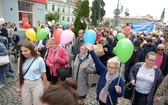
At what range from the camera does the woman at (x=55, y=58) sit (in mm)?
3957

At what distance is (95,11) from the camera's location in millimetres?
52219

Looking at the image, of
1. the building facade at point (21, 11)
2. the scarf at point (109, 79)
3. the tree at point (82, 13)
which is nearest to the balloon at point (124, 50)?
the scarf at point (109, 79)

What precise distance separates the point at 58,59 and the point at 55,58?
0.08 metres

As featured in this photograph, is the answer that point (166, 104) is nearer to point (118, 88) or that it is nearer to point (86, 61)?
point (118, 88)

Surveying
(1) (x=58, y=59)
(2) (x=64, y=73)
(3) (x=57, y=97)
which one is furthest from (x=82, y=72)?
(3) (x=57, y=97)

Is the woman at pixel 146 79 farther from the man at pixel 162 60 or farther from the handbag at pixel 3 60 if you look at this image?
the handbag at pixel 3 60

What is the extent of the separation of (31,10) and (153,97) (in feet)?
54.1

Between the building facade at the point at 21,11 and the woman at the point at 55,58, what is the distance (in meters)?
12.0

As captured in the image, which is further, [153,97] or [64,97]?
[153,97]

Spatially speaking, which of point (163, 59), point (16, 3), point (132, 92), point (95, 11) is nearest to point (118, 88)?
point (132, 92)

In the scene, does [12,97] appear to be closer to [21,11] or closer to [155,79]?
[155,79]

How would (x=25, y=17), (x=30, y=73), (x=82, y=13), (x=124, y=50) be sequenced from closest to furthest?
(x=124, y=50)
(x=30, y=73)
(x=82, y=13)
(x=25, y=17)

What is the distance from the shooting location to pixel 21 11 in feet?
52.5

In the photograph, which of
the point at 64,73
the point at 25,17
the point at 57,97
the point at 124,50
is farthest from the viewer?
the point at 25,17
